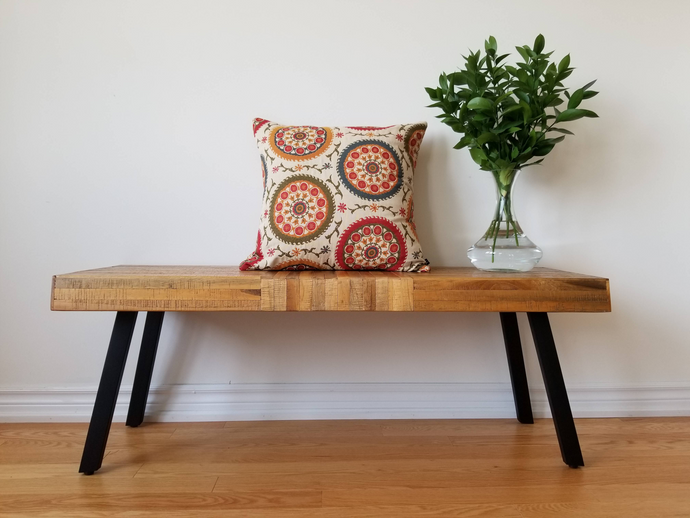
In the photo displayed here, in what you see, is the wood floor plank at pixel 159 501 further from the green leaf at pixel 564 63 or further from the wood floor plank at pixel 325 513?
the green leaf at pixel 564 63

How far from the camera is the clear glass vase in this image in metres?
1.39

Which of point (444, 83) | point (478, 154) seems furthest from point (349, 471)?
point (444, 83)

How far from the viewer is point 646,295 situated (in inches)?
65.4

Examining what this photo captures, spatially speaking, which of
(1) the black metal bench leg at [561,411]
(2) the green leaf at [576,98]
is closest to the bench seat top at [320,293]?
(1) the black metal bench leg at [561,411]

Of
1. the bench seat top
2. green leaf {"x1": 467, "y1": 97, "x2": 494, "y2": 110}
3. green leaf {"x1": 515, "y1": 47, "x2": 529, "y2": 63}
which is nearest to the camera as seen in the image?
the bench seat top

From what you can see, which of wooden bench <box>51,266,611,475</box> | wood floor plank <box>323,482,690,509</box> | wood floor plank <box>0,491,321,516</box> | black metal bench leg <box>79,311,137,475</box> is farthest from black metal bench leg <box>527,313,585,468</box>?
black metal bench leg <box>79,311,137,475</box>

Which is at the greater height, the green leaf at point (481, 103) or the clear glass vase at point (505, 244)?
the green leaf at point (481, 103)

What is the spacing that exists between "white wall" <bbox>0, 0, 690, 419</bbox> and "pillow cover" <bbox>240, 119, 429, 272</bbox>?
0.19 m

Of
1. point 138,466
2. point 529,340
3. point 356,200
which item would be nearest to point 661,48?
point 529,340

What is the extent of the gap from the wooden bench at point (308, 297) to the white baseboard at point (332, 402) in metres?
0.39

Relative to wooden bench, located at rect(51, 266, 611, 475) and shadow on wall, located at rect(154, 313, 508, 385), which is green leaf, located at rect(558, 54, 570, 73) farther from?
shadow on wall, located at rect(154, 313, 508, 385)

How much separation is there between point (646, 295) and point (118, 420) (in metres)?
1.66

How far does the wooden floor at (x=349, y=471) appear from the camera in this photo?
3.36 feet

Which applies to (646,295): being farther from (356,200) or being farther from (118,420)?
(118,420)
